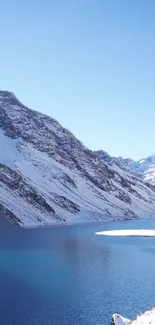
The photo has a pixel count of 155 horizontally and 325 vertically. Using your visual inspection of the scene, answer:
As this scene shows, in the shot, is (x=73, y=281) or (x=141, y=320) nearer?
(x=141, y=320)

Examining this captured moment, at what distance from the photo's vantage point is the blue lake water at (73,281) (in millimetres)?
49062

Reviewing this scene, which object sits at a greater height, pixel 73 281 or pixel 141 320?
pixel 141 320

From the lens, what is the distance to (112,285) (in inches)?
2509

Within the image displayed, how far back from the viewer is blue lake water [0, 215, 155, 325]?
49.1m

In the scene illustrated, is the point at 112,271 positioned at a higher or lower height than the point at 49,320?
higher

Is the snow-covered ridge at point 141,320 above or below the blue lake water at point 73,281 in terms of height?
above

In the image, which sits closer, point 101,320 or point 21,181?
point 101,320

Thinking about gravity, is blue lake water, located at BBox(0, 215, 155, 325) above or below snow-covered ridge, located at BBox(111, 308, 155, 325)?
below

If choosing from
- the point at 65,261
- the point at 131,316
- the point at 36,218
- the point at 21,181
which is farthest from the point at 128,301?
the point at 21,181

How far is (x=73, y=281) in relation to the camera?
6606cm

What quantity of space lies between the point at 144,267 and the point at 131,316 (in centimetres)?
3135

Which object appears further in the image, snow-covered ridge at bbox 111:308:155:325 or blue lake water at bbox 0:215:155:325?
blue lake water at bbox 0:215:155:325

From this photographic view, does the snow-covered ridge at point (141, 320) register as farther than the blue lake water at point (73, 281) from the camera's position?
No

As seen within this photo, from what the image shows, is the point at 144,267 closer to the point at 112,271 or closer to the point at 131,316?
the point at 112,271
